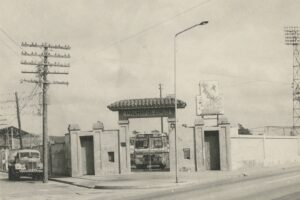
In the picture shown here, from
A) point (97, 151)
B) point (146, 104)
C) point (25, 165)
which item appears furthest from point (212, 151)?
point (25, 165)

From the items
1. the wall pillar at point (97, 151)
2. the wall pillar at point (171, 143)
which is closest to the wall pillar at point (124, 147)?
the wall pillar at point (97, 151)

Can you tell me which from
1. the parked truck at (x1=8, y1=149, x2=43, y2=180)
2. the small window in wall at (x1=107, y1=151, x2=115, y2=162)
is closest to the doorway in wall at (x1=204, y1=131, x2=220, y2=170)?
the small window in wall at (x1=107, y1=151, x2=115, y2=162)

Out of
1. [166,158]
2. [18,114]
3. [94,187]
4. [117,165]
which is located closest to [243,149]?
[166,158]

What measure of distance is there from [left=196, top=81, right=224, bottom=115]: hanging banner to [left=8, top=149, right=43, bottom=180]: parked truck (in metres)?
15.5

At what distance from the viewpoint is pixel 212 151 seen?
38094 millimetres

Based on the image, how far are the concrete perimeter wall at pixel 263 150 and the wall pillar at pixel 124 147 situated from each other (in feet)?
25.7

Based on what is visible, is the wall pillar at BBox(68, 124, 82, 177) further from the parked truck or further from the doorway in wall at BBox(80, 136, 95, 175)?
the parked truck

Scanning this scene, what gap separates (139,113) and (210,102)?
1120cm

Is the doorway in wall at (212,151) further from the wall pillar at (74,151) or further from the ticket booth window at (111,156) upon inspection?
the wall pillar at (74,151)

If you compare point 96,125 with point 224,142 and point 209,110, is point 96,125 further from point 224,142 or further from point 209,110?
point 209,110

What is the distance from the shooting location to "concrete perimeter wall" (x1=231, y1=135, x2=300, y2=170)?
39578 millimetres

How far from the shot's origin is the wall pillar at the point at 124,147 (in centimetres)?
3688

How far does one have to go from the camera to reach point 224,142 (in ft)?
124

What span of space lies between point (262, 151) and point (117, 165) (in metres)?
13.4
